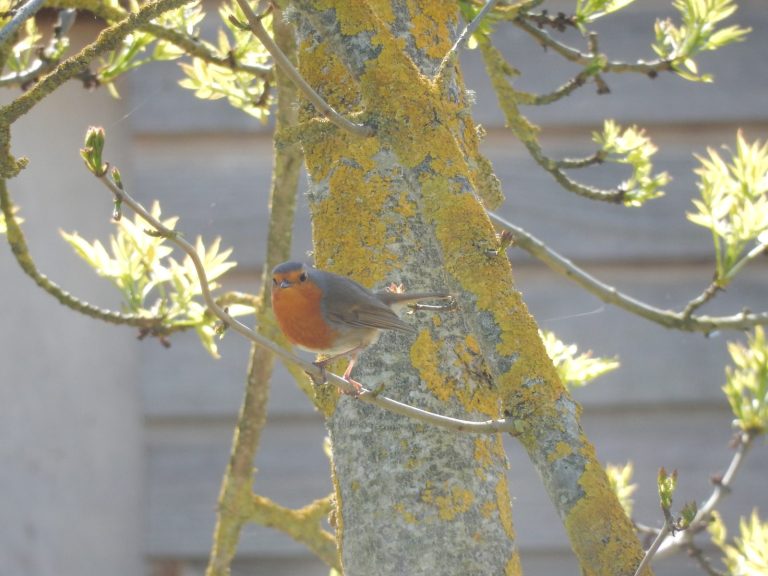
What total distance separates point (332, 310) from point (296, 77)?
56cm

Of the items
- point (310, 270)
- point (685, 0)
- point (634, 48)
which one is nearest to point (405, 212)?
point (310, 270)

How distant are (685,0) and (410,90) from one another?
3.73ft

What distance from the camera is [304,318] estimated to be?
1.81m

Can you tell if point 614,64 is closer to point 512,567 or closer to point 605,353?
point 512,567

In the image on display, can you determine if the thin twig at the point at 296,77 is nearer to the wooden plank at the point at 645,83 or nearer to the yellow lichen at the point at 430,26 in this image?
the yellow lichen at the point at 430,26

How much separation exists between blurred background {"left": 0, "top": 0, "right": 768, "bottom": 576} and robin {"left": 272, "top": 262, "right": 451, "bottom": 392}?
1547 millimetres

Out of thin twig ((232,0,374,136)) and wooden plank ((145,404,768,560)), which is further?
wooden plank ((145,404,768,560))

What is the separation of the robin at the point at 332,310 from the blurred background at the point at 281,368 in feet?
5.07

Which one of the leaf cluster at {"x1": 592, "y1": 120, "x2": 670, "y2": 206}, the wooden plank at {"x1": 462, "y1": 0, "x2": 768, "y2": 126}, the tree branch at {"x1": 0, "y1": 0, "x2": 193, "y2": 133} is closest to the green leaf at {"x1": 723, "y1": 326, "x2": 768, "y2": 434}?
the leaf cluster at {"x1": 592, "y1": 120, "x2": 670, "y2": 206}

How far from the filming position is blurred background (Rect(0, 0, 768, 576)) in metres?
3.38

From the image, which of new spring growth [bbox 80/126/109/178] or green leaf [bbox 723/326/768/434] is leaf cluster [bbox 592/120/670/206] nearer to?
green leaf [bbox 723/326/768/434]

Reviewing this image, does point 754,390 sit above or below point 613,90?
below

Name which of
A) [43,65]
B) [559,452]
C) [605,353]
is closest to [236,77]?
[43,65]

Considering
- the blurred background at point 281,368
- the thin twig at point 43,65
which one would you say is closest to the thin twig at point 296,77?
the thin twig at point 43,65
